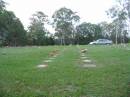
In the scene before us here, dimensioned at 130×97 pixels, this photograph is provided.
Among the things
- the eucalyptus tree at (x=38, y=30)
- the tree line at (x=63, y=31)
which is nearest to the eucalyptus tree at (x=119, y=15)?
the tree line at (x=63, y=31)

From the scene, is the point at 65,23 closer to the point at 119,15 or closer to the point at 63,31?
the point at 63,31

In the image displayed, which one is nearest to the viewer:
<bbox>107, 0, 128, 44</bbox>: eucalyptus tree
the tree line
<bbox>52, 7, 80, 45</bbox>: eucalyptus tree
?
<bbox>107, 0, 128, 44</bbox>: eucalyptus tree

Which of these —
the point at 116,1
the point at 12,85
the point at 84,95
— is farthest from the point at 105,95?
the point at 116,1

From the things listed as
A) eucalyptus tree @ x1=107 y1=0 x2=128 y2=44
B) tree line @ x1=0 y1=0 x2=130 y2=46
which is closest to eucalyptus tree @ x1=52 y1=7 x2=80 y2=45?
tree line @ x1=0 y1=0 x2=130 y2=46

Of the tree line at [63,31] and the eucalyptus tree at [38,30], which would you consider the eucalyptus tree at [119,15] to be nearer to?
the tree line at [63,31]

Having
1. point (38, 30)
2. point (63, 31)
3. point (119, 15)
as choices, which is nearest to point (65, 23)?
point (63, 31)

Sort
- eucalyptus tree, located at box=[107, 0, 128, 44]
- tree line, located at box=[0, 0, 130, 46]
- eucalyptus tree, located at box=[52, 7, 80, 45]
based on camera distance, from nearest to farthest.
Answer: eucalyptus tree, located at box=[107, 0, 128, 44] → tree line, located at box=[0, 0, 130, 46] → eucalyptus tree, located at box=[52, 7, 80, 45]

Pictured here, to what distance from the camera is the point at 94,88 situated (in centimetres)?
611

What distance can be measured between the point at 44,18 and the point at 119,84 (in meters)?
63.9

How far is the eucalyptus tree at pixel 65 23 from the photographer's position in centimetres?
7200

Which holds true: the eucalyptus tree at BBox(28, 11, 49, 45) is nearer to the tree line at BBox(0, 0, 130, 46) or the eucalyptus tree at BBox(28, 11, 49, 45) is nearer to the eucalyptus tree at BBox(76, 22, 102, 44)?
the tree line at BBox(0, 0, 130, 46)

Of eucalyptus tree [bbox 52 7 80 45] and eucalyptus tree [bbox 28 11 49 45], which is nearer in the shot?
eucalyptus tree [bbox 28 11 49 45]

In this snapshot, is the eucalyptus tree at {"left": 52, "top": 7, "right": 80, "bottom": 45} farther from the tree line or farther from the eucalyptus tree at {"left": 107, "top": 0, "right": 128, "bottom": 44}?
the eucalyptus tree at {"left": 107, "top": 0, "right": 128, "bottom": 44}

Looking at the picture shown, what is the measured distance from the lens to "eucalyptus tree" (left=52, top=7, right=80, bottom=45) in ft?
236
